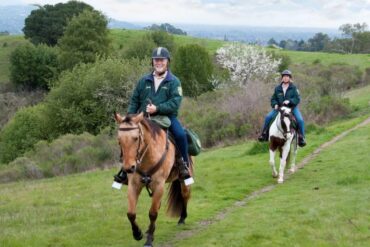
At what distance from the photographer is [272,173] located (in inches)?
682

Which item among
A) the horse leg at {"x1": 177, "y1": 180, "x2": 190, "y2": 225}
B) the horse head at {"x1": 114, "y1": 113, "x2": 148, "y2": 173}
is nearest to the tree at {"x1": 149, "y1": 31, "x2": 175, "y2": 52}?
the horse leg at {"x1": 177, "y1": 180, "x2": 190, "y2": 225}

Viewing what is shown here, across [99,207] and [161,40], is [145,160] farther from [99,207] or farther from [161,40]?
[161,40]

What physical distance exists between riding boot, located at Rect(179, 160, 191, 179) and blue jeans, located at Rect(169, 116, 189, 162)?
13cm

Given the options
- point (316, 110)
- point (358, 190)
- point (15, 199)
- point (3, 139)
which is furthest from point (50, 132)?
point (358, 190)

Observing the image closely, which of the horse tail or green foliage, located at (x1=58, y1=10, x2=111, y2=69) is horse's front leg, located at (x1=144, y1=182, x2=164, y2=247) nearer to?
the horse tail

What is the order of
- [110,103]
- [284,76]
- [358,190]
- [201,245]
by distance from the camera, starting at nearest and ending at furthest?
Result: [201,245] → [358,190] → [284,76] → [110,103]

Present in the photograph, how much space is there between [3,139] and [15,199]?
3667 cm

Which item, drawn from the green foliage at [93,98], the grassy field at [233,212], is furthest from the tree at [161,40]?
the grassy field at [233,212]

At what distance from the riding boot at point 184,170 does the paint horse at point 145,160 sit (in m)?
0.11

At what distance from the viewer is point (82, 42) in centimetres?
6650

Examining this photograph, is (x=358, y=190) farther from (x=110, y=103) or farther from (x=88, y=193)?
(x=110, y=103)

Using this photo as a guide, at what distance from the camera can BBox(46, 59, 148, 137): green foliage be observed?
147ft

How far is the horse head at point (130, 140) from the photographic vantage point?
24.8 ft

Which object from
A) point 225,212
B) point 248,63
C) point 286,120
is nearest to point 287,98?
point 286,120
